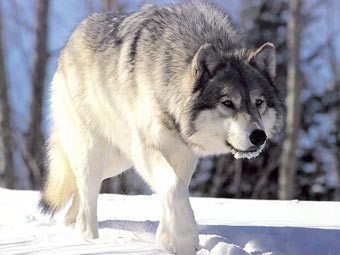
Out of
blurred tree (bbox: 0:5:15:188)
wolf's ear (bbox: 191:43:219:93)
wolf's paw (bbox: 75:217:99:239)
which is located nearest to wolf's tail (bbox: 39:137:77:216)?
wolf's paw (bbox: 75:217:99:239)

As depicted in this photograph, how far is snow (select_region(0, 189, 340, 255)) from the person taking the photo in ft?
13.0

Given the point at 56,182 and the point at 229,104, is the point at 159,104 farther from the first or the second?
the point at 56,182

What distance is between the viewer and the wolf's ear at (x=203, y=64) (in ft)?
12.9

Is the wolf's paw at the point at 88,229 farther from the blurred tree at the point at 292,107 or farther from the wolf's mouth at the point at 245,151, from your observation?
the blurred tree at the point at 292,107

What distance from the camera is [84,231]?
4.80 metres

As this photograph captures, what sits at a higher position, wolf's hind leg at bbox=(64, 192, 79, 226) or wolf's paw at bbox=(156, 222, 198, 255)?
wolf's paw at bbox=(156, 222, 198, 255)

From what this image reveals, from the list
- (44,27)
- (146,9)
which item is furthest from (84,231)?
(44,27)

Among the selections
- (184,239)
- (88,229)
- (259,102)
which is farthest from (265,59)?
(88,229)

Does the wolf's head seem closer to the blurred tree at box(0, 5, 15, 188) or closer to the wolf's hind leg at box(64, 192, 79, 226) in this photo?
the wolf's hind leg at box(64, 192, 79, 226)

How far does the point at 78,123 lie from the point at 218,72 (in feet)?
4.87

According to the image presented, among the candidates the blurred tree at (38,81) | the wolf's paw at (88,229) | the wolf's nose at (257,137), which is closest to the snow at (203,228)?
A: the wolf's paw at (88,229)

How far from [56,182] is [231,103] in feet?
7.25

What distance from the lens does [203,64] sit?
13.1 ft

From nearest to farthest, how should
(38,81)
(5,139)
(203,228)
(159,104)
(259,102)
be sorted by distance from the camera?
(259,102)
(159,104)
(203,228)
(5,139)
(38,81)
